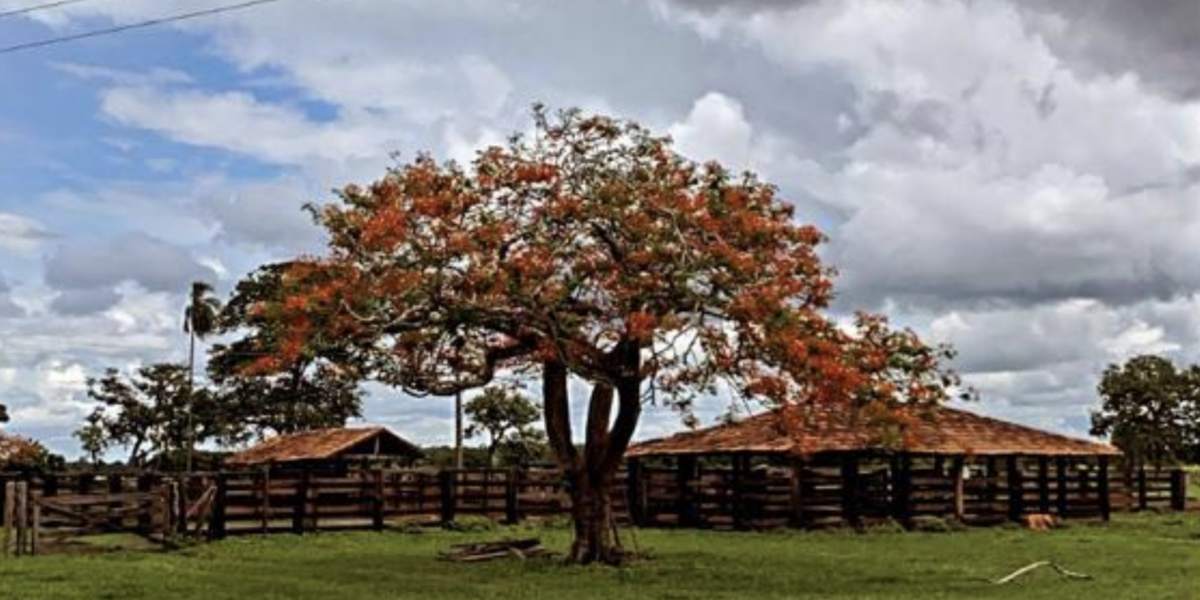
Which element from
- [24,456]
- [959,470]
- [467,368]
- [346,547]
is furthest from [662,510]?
[24,456]

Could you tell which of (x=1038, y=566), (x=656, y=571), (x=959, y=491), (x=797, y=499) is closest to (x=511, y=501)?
(x=797, y=499)

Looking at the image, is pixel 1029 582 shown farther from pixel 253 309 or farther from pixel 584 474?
pixel 253 309

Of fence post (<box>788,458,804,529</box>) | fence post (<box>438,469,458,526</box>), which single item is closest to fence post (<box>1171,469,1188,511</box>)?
fence post (<box>788,458,804,529</box>)

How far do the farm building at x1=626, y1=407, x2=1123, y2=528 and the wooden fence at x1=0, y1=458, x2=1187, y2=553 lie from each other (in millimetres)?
44

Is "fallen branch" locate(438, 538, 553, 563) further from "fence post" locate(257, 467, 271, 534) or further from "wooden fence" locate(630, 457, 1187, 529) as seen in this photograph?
"wooden fence" locate(630, 457, 1187, 529)

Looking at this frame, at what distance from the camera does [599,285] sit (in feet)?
72.1

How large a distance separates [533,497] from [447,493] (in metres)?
2.45

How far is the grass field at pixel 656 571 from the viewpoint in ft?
60.6

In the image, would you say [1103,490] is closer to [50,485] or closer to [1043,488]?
[1043,488]

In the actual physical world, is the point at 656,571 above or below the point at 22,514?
below

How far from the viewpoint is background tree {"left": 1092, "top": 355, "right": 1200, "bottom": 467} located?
216 ft

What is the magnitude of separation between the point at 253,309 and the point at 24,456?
27.2m

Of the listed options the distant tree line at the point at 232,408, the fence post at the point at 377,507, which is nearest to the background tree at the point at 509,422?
the distant tree line at the point at 232,408

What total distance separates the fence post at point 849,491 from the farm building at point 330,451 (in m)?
16.2
